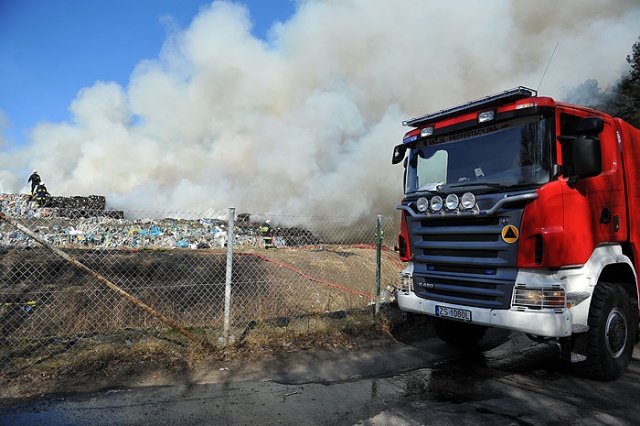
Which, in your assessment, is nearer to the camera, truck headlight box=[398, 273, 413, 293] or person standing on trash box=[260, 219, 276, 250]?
truck headlight box=[398, 273, 413, 293]

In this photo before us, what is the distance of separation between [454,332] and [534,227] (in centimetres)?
209

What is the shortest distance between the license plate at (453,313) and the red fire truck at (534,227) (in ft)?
0.04

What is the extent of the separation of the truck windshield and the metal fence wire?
1.57m

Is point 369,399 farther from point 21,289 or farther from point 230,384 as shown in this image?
point 21,289

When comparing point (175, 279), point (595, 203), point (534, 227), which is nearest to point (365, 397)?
point (534, 227)

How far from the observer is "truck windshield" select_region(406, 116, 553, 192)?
3.86m

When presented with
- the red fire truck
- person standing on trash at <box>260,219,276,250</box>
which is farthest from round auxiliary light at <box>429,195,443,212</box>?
person standing on trash at <box>260,219,276,250</box>

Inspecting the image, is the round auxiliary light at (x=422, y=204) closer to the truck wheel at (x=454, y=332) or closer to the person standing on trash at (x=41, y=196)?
the truck wheel at (x=454, y=332)

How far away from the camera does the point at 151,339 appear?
4.93 m

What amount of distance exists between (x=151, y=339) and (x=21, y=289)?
6.56 m

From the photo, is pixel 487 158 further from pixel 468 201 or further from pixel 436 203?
pixel 436 203

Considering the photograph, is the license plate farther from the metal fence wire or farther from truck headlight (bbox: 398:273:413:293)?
the metal fence wire

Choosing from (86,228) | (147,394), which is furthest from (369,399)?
(86,228)

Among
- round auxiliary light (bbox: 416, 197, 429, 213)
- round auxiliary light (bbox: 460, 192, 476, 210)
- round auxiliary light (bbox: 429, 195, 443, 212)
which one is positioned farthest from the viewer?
round auxiliary light (bbox: 416, 197, 429, 213)
